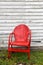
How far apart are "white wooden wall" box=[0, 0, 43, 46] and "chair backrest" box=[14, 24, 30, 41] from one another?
20 centimetres

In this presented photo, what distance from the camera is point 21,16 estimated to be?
810cm

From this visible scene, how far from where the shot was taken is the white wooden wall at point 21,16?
26.4 feet

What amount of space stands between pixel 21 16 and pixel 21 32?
0.50 meters

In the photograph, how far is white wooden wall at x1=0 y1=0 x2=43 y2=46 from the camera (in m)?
8.04

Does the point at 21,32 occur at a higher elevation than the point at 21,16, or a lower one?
lower

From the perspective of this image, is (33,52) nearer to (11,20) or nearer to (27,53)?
(27,53)

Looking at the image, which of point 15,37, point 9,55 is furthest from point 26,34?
point 9,55

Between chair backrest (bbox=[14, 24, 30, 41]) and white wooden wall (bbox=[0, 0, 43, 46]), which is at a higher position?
white wooden wall (bbox=[0, 0, 43, 46])

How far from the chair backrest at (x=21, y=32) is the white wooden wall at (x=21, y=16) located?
197 millimetres

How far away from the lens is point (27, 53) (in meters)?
7.85

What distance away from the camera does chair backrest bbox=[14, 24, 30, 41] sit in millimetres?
7977

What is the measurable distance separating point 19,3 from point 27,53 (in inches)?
60.6

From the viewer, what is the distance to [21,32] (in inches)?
316

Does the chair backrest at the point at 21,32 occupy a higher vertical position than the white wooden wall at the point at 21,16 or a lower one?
lower
